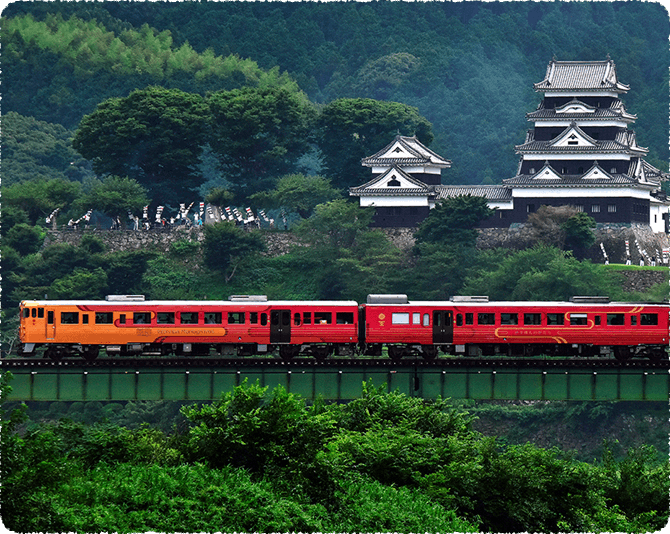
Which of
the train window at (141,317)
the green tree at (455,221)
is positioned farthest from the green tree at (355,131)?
the train window at (141,317)

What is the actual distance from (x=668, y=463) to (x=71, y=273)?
5047 centimetres

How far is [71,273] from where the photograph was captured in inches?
3211

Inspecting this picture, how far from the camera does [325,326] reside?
4372cm

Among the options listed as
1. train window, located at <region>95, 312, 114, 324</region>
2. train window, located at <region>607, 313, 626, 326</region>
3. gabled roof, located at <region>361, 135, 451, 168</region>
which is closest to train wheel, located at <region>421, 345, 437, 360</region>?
train window, located at <region>607, 313, 626, 326</region>

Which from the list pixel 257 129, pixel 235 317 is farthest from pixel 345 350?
pixel 257 129

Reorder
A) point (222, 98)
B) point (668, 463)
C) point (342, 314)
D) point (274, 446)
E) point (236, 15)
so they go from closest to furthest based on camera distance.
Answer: point (274, 446)
point (668, 463)
point (342, 314)
point (222, 98)
point (236, 15)

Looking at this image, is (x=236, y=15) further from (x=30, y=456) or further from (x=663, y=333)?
(x=30, y=456)

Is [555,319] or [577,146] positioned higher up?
[577,146]

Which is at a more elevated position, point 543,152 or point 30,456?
point 543,152

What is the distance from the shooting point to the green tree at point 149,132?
282 feet

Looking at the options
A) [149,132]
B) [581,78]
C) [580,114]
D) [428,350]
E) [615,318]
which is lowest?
[428,350]

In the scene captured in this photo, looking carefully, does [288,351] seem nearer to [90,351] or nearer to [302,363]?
[302,363]

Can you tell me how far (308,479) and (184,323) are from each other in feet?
52.2

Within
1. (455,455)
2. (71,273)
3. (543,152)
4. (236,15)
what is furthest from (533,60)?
(455,455)
